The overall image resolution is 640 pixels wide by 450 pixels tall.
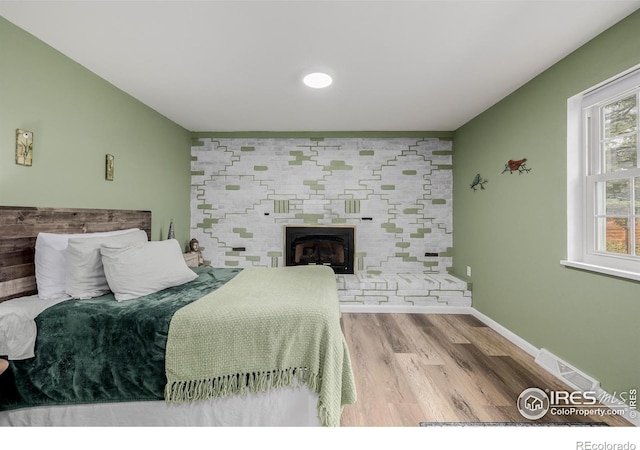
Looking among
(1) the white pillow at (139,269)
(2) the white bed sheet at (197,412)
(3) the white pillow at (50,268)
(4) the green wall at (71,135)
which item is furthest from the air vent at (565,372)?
(4) the green wall at (71,135)

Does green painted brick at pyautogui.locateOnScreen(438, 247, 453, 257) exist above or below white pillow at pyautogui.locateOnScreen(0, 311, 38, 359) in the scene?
above

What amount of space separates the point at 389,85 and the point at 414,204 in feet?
6.72

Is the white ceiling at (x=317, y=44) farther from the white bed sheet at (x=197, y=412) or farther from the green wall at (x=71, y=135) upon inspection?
the white bed sheet at (x=197, y=412)

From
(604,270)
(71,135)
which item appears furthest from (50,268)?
(604,270)

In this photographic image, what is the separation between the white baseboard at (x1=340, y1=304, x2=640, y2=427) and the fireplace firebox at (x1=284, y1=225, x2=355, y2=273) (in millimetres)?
753

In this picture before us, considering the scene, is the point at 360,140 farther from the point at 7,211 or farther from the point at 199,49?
the point at 7,211

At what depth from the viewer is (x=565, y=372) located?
2275mm

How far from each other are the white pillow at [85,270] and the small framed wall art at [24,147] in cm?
62

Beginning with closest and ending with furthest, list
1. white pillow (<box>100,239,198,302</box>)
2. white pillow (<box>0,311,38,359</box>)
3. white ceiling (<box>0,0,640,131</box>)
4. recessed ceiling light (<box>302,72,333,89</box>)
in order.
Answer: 1. white pillow (<box>0,311,38,359</box>)
2. white ceiling (<box>0,0,640,131</box>)
3. white pillow (<box>100,239,198,302</box>)
4. recessed ceiling light (<box>302,72,333,89</box>)

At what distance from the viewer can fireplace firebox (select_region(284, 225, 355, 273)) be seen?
4.44 metres

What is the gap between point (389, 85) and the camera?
2.86 meters
